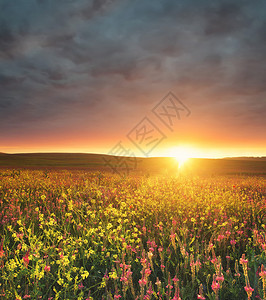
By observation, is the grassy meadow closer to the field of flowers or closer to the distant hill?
the field of flowers

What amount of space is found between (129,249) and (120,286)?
1.66 feet

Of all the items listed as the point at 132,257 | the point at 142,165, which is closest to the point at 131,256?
the point at 132,257

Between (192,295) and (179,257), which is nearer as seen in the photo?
(192,295)

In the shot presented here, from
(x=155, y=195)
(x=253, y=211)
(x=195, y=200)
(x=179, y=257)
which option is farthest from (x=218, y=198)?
(x=179, y=257)

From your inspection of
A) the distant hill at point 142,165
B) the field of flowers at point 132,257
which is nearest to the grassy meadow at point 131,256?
the field of flowers at point 132,257

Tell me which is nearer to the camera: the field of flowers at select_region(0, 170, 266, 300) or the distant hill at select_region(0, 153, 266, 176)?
the field of flowers at select_region(0, 170, 266, 300)

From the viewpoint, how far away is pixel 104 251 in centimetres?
291

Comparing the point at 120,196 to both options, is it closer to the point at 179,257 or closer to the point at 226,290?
the point at 179,257

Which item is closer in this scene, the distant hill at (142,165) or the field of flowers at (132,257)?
the field of flowers at (132,257)

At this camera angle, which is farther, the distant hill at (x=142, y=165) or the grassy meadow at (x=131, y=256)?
the distant hill at (x=142, y=165)

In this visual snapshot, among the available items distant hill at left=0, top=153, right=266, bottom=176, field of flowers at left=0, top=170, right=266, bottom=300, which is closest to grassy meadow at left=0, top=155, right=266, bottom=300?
field of flowers at left=0, top=170, right=266, bottom=300

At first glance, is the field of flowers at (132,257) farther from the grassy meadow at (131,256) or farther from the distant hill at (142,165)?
the distant hill at (142,165)

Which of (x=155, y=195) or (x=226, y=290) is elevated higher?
(x=155, y=195)

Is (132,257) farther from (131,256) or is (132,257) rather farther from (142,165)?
(142,165)
